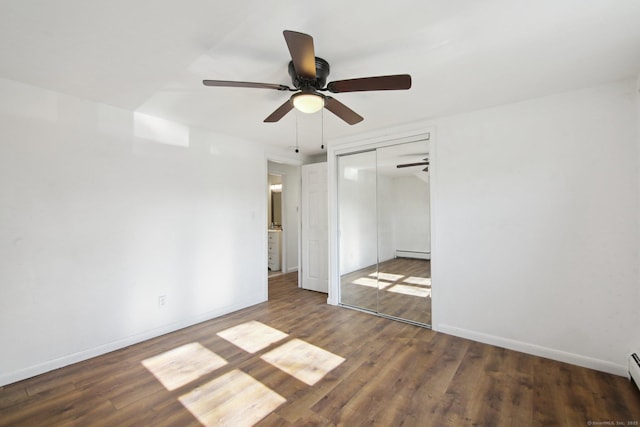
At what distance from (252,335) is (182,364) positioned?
735 mm

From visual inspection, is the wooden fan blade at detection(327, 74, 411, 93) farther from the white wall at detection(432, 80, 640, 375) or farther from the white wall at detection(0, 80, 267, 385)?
the white wall at detection(0, 80, 267, 385)

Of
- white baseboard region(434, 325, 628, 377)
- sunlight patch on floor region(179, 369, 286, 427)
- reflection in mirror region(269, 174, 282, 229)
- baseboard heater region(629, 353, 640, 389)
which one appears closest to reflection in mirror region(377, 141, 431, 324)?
white baseboard region(434, 325, 628, 377)

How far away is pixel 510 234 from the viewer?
8.80 feet

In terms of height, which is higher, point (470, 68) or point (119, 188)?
point (470, 68)

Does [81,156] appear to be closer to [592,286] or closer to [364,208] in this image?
[364,208]

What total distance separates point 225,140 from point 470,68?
292 centimetres

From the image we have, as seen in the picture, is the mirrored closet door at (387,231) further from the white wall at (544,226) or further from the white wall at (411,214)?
the white wall at (544,226)

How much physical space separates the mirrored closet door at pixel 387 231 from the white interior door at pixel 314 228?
1.94 ft

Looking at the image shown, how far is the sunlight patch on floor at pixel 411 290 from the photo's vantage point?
11.4 feet

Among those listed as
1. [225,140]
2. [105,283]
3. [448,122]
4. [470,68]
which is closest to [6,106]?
[105,283]

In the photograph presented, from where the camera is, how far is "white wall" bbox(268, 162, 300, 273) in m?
5.84

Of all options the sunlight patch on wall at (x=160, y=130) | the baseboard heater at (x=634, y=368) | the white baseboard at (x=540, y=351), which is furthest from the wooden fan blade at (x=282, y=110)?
the baseboard heater at (x=634, y=368)

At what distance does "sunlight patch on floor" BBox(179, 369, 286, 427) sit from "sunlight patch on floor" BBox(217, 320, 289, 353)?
52cm

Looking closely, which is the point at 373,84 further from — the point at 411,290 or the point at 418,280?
the point at 411,290
